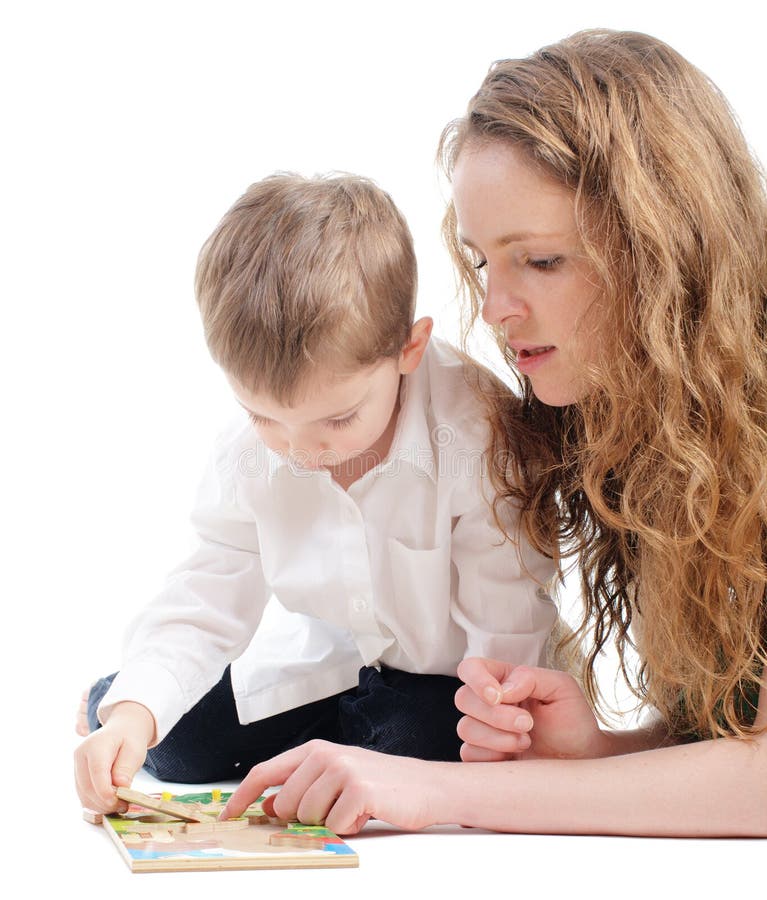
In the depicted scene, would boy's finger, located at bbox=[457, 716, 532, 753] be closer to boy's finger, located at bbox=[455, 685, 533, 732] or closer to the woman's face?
boy's finger, located at bbox=[455, 685, 533, 732]

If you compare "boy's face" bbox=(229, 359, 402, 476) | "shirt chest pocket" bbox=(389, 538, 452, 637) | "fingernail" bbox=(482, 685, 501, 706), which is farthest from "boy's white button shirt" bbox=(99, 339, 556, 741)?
"fingernail" bbox=(482, 685, 501, 706)

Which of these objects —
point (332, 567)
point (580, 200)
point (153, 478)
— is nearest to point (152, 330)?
point (153, 478)

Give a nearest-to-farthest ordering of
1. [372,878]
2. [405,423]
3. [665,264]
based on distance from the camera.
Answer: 1. [372,878]
2. [665,264]
3. [405,423]

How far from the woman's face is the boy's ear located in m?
0.10

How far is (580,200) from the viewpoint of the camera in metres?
1.30

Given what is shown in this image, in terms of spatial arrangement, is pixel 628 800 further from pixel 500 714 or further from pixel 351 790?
pixel 351 790

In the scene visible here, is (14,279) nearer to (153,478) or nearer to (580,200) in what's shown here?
(153,478)

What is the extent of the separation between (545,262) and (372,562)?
0.45m

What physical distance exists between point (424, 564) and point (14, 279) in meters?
1.53

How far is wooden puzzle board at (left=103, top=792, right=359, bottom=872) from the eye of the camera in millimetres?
1045

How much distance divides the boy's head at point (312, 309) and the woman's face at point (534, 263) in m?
0.11

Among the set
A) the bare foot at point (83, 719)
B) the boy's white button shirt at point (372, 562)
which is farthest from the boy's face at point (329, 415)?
the bare foot at point (83, 719)

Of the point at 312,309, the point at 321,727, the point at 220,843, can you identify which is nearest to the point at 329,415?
the point at 312,309

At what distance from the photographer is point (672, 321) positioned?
1317mm
